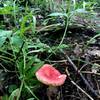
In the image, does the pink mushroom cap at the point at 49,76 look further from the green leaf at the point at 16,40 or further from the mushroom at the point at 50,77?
the green leaf at the point at 16,40

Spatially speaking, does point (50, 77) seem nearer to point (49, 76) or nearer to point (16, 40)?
point (49, 76)

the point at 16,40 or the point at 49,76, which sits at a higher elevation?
the point at 16,40

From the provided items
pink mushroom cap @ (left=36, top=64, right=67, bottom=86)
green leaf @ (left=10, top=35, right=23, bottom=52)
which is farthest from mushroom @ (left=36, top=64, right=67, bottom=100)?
green leaf @ (left=10, top=35, right=23, bottom=52)

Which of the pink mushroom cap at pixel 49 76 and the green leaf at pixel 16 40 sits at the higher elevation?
the green leaf at pixel 16 40

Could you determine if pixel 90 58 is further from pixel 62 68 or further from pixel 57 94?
pixel 57 94

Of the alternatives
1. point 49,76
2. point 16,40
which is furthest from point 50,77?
point 16,40

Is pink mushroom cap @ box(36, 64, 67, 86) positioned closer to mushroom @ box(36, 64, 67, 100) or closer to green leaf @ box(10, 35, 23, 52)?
mushroom @ box(36, 64, 67, 100)

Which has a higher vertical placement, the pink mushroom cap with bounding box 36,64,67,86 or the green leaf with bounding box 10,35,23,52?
the green leaf with bounding box 10,35,23,52

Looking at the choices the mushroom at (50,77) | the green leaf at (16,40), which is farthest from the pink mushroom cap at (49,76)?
the green leaf at (16,40)
